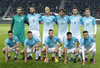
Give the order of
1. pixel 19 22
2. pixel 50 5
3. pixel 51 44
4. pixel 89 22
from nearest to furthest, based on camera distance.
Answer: pixel 51 44
pixel 89 22
pixel 19 22
pixel 50 5

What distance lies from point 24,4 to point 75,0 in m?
A: 11.1

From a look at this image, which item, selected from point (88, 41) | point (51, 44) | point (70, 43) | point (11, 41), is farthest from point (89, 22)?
point (11, 41)

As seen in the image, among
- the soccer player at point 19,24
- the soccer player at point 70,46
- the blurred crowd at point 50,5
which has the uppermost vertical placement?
the blurred crowd at point 50,5

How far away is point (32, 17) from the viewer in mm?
6793

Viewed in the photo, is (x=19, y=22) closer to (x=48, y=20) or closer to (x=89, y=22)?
(x=48, y=20)

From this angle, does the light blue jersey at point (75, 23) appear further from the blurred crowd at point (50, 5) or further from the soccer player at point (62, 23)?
the blurred crowd at point (50, 5)

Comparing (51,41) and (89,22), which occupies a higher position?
(89,22)

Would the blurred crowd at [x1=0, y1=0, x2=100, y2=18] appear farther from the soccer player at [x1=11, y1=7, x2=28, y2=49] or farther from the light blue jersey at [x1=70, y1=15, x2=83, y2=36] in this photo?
the soccer player at [x1=11, y1=7, x2=28, y2=49]

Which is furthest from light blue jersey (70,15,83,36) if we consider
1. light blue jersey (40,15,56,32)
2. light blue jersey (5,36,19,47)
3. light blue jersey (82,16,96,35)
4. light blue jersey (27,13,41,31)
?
light blue jersey (5,36,19,47)

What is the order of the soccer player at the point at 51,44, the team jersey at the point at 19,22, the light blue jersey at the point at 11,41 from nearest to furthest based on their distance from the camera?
the soccer player at the point at 51,44 < the light blue jersey at the point at 11,41 < the team jersey at the point at 19,22

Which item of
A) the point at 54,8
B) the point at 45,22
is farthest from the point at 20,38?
the point at 54,8

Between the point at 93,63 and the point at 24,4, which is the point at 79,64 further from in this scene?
the point at 24,4

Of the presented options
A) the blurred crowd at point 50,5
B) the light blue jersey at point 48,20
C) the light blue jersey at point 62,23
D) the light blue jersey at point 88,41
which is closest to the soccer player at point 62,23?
the light blue jersey at point 62,23

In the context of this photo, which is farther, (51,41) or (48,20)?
(48,20)
